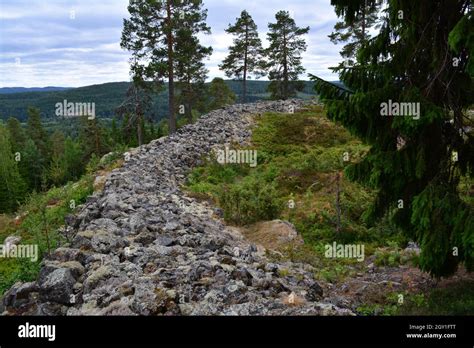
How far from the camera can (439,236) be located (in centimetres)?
599

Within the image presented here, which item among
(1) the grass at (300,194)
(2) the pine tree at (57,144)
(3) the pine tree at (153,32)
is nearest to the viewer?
(1) the grass at (300,194)

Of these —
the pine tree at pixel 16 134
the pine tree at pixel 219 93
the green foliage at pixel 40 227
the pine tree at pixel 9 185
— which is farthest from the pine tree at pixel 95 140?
the green foliage at pixel 40 227

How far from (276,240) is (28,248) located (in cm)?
668

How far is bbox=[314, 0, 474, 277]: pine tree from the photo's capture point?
616 centimetres

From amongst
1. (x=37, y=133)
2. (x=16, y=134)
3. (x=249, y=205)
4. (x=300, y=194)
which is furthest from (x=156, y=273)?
(x=37, y=133)

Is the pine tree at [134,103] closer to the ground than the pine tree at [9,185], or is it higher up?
higher up

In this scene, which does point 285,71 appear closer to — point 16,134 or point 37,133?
point 37,133

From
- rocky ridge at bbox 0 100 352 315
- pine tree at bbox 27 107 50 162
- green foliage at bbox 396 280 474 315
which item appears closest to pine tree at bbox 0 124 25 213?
pine tree at bbox 27 107 50 162

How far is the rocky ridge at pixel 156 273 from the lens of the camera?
19.6ft

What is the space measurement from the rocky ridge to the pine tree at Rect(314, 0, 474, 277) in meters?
2.09

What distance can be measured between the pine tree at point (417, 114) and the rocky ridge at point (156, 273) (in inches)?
82.2

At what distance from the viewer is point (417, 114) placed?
6.12m

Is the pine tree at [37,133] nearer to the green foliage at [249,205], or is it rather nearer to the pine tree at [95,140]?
the pine tree at [95,140]
